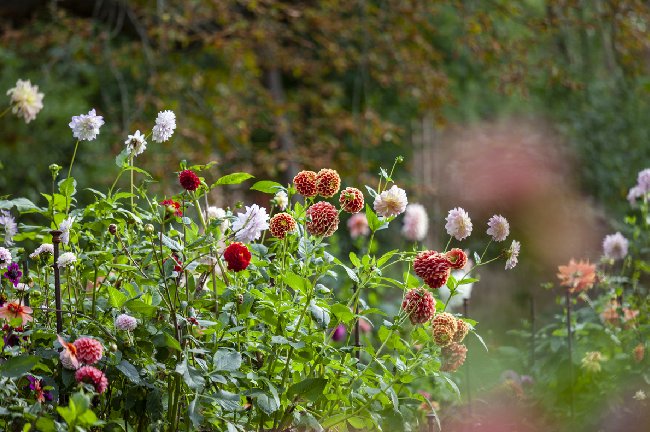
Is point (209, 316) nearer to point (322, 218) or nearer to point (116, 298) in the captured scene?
point (116, 298)

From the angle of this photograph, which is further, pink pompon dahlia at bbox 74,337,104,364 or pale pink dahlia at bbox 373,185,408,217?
pale pink dahlia at bbox 373,185,408,217

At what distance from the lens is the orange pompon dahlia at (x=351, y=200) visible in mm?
1697

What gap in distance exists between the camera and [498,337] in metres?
4.22

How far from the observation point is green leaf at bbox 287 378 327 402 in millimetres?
1657

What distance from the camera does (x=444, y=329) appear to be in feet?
5.64

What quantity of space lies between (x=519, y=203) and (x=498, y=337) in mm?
2142

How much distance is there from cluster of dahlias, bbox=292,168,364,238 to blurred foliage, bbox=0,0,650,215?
12.0ft

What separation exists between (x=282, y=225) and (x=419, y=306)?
1.01 feet

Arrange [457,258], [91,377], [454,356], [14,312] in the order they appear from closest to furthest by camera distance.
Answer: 1. [91,377]
2. [14,312]
3. [457,258]
4. [454,356]

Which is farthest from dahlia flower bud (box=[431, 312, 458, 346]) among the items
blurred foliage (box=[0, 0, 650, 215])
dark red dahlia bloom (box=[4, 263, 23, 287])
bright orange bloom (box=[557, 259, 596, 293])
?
blurred foliage (box=[0, 0, 650, 215])

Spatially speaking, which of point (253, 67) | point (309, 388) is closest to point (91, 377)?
point (309, 388)

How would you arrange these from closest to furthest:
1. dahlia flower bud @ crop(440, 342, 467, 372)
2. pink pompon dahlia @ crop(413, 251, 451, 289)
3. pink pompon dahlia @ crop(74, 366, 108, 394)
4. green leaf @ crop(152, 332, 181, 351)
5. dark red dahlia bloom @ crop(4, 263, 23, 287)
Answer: pink pompon dahlia @ crop(74, 366, 108, 394)
green leaf @ crop(152, 332, 181, 351)
pink pompon dahlia @ crop(413, 251, 451, 289)
dark red dahlia bloom @ crop(4, 263, 23, 287)
dahlia flower bud @ crop(440, 342, 467, 372)

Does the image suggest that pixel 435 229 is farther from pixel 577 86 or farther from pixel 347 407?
pixel 347 407

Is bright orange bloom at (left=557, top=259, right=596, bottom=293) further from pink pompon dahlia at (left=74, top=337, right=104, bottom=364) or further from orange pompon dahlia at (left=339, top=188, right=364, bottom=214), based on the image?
pink pompon dahlia at (left=74, top=337, right=104, bottom=364)
